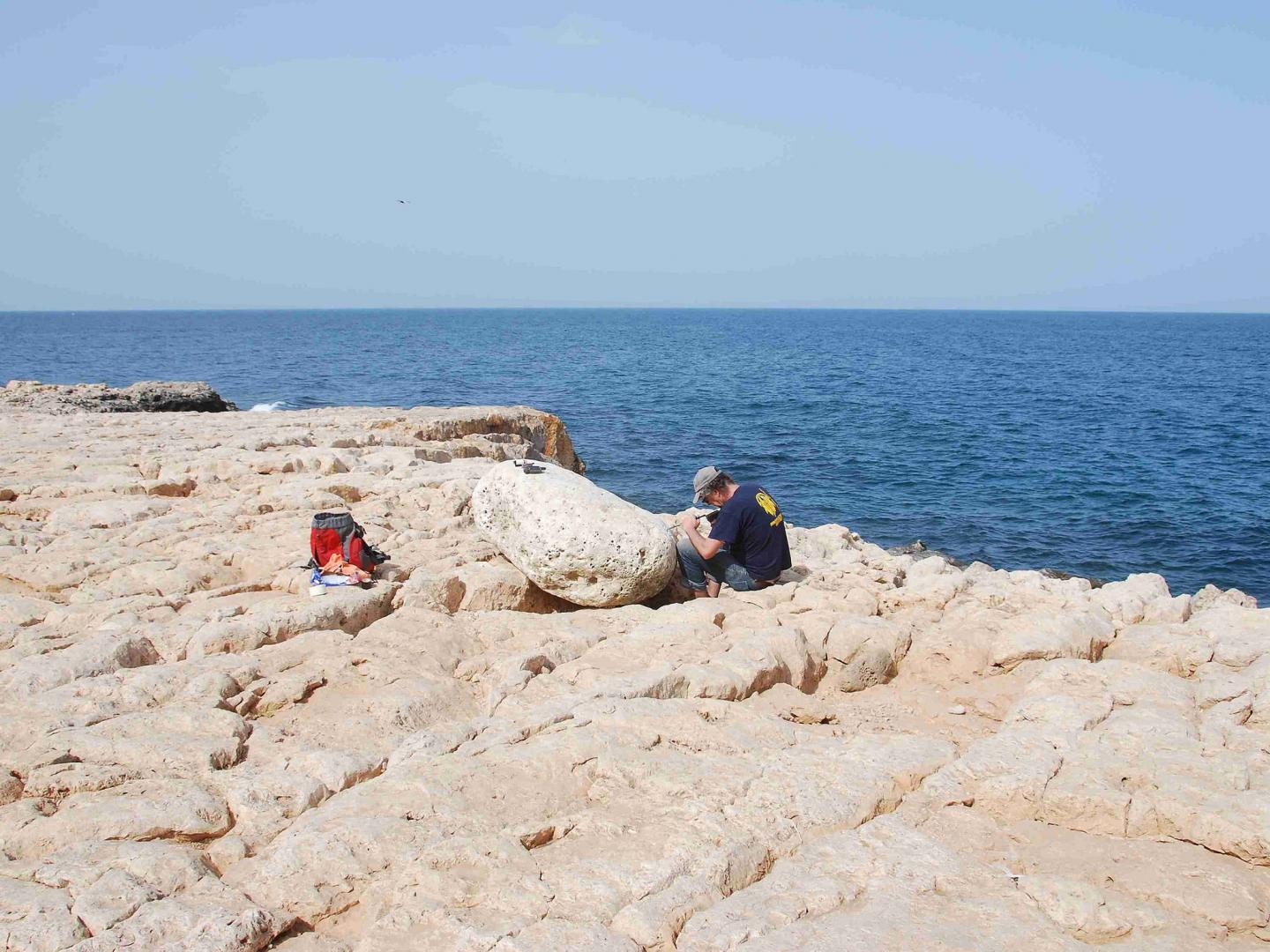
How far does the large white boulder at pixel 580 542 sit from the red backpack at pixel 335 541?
144cm

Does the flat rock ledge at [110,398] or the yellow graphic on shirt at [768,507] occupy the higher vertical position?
the yellow graphic on shirt at [768,507]

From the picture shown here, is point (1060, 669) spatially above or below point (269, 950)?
above

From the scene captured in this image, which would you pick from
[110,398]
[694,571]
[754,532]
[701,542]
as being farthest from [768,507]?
[110,398]

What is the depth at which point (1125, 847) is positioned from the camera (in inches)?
189

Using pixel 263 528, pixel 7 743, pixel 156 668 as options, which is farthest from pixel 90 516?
pixel 7 743

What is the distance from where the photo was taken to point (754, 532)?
9000 mm

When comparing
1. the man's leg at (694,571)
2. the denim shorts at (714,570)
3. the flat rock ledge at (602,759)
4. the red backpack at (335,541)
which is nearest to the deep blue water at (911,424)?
the denim shorts at (714,570)

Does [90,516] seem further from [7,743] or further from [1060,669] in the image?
[1060,669]

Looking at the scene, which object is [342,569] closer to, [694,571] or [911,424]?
[694,571]

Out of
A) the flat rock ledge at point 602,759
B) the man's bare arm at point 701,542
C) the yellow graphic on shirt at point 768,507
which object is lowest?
the flat rock ledge at point 602,759

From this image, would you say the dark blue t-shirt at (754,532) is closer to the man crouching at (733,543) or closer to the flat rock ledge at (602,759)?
the man crouching at (733,543)

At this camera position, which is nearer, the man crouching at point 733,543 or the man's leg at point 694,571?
the man crouching at point 733,543

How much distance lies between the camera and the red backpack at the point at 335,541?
8.23m

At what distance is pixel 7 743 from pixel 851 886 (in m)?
5.33
